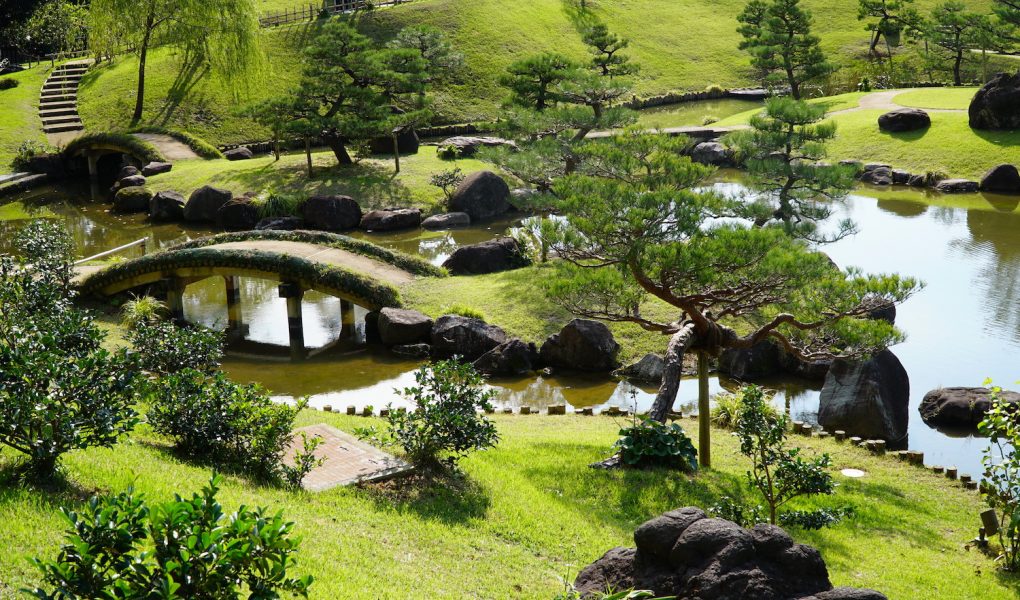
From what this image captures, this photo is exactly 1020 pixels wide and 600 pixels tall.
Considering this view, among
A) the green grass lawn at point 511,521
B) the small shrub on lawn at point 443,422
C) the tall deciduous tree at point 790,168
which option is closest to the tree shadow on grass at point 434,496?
the green grass lawn at point 511,521

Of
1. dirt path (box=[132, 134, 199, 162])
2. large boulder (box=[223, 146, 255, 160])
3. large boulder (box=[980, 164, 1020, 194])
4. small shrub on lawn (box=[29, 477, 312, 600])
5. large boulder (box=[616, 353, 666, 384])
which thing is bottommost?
large boulder (box=[616, 353, 666, 384])

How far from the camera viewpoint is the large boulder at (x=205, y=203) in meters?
38.8

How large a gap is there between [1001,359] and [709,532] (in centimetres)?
1767

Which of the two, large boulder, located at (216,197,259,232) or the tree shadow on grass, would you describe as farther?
large boulder, located at (216,197,259,232)

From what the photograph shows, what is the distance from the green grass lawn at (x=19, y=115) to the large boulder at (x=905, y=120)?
41.9m

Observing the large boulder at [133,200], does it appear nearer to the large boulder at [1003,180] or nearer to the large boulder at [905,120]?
the large boulder at [905,120]

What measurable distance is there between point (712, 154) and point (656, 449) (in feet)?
120

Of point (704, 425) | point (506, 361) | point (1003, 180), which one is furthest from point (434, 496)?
point (1003, 180)

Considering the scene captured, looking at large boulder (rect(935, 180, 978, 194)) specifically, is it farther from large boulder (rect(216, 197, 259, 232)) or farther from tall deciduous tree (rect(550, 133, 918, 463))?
large boulder (rect(216, 197, 259, 232))

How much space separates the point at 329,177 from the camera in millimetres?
41062

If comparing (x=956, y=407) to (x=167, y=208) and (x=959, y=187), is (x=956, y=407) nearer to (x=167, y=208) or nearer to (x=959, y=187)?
(x=959, y=187)

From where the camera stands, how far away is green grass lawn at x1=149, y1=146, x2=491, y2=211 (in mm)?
39844

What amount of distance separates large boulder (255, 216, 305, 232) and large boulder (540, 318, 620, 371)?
16.1 meters

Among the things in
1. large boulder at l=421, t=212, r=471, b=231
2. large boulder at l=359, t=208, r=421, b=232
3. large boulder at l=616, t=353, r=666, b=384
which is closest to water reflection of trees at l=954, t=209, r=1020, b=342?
large boulder at l=616, t=353, r=666, b=384
